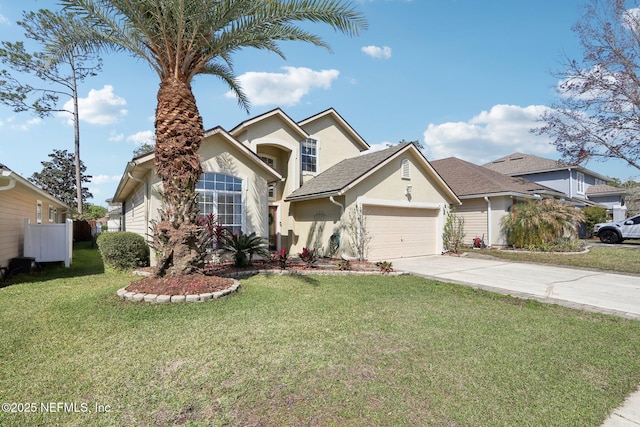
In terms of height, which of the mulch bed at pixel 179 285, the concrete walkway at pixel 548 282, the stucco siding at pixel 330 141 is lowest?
the concrete walkway at pixel 548 282

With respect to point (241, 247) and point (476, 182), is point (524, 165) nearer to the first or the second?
point (476, 182)

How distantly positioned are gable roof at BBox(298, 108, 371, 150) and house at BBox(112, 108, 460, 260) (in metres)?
0.06

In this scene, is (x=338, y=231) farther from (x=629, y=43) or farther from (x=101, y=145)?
(x=629, y=43)

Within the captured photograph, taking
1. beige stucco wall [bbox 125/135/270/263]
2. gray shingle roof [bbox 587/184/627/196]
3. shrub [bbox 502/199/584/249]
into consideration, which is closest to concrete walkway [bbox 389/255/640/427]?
shrub [bbox 502/199/584/249]

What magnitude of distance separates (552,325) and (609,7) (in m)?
17.8

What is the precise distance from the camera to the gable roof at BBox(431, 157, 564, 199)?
59.0 feet

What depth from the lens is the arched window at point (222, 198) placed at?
11.1 m

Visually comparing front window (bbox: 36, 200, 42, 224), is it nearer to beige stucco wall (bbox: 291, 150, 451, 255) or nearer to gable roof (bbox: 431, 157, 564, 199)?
beige stucco wall (bbox: 291, 150, 451, 255)

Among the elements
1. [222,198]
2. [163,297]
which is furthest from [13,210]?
[163,297]

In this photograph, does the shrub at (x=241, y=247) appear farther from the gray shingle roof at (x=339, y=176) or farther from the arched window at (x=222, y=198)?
the gray shingle roof at (x=339, y=176)

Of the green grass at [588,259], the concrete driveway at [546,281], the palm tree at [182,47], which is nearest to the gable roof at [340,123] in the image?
the concrete driveway at [546,281]

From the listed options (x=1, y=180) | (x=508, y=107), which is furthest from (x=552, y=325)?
(x=508, y=107)

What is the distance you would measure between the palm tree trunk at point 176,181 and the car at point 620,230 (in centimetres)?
2538

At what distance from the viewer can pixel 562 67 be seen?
1616cm
